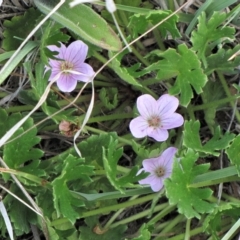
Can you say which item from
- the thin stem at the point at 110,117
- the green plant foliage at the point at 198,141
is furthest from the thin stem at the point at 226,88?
the thin stem at the point at 110,117

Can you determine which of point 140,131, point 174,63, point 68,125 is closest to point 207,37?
point 174,63

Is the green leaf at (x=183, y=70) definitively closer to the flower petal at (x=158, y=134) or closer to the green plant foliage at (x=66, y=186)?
the flower petal at (x=158, y=134)

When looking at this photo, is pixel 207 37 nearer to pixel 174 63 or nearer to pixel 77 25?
pixel 174 63

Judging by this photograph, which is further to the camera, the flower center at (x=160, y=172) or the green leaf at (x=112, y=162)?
the flower center at (x=160, y=172)

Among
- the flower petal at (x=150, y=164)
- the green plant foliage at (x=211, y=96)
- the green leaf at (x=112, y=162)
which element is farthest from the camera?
the green plant foliage at (x=211, y=96)

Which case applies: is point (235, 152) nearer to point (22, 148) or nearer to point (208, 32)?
point (208, 32)
